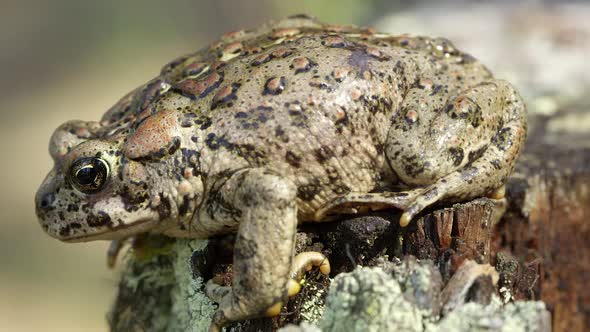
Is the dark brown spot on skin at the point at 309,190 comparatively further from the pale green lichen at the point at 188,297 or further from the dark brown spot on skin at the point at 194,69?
the dark brown spot on skin at the point at 194,69

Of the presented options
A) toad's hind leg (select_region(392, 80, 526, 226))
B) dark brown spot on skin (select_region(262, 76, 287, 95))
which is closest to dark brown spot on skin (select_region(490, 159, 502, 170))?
toad's hind leg (select_region(392, 80, 526, 226))

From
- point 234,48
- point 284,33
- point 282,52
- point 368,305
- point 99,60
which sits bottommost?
point 368,305

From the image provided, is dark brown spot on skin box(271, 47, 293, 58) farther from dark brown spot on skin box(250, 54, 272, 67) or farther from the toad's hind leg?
the toad's hind leg

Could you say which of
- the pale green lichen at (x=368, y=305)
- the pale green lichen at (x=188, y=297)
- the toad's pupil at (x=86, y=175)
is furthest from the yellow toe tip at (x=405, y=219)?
the toad's pupil at (x=86, y=175)

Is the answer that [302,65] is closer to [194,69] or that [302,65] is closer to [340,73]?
[340,73]

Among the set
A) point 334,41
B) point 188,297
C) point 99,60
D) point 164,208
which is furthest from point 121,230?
point 99,60

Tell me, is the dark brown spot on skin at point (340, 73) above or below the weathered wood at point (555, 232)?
above

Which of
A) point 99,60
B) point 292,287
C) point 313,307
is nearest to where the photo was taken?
point 292,287
